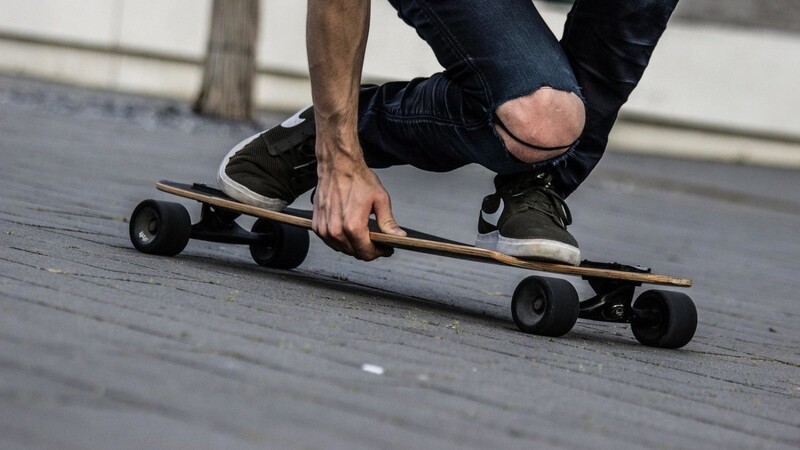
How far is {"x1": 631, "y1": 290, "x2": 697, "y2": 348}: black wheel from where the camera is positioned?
310 cm

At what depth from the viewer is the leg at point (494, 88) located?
10.1ft

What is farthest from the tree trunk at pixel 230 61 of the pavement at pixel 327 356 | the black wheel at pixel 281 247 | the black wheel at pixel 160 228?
the black wheel at pixel 160 228

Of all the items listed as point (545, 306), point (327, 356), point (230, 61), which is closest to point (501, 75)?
point (545, 306)

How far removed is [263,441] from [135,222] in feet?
6.13

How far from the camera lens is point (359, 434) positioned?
5.87 feet

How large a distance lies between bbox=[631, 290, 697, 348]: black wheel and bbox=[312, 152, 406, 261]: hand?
0.62 metres

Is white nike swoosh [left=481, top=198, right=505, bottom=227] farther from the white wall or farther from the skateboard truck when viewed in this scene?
the white wall

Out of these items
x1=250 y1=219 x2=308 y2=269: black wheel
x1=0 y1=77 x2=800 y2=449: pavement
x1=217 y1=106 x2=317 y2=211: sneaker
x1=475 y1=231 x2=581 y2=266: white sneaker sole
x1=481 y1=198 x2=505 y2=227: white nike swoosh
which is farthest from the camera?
x1=250 y1=219 x2=308 y2=269: black wheel

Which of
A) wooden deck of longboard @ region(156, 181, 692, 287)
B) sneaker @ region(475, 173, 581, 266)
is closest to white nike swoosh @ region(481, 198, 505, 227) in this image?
sneaker @ region(475, 173, 581, 266)

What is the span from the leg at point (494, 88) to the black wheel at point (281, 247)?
540 mm

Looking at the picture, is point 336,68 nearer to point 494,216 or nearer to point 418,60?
point 494,216

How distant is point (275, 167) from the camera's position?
350cm

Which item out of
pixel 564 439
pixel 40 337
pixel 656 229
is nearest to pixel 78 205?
pixel 40 337

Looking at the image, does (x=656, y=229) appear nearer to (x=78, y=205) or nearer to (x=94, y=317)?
(x=78, y=205)
